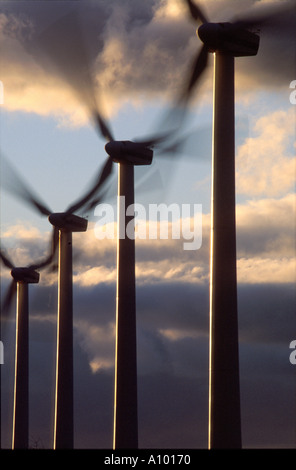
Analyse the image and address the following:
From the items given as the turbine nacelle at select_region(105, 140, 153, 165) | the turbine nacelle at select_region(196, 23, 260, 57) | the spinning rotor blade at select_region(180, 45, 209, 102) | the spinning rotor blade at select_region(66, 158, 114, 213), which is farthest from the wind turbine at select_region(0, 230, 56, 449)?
the turbine nacelle at select_region(196, 23, 260, 57)

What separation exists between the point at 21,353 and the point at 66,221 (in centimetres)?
2287

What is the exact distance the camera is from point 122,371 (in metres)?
68.6

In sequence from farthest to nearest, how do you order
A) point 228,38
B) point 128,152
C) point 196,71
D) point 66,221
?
1. point 66,221
2. point 128,152
3. point 196,71
4. point 228,38

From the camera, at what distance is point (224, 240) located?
4981 cm

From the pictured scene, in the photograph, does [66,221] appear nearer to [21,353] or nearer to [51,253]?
[51,253]

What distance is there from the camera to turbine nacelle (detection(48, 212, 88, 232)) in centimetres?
8875

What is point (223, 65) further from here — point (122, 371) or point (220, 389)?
point (122, 371)

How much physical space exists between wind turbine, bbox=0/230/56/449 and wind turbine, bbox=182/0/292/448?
174ft

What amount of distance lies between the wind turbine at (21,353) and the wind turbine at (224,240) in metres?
53.0

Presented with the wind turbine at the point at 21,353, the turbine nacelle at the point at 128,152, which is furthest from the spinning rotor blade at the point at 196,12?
the wind turbine at the point at 21,353

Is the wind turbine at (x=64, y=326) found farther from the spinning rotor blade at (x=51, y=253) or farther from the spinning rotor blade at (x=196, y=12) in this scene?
the spinning rotor blade at (x=196, y=12)

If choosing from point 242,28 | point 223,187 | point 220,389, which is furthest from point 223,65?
point 220,389

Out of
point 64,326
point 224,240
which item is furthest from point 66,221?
point 224,240

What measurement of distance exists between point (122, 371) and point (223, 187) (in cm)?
2188
